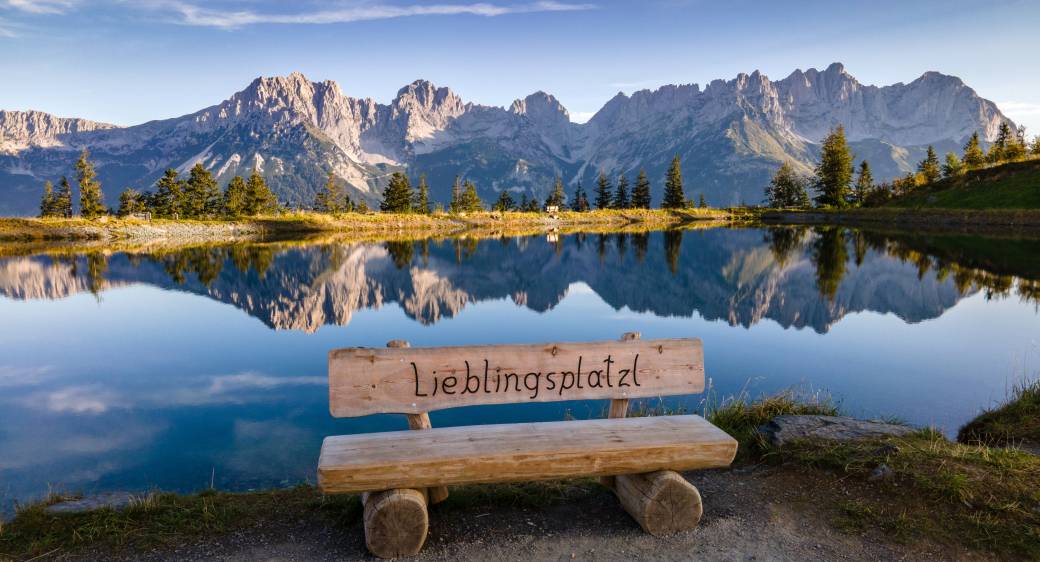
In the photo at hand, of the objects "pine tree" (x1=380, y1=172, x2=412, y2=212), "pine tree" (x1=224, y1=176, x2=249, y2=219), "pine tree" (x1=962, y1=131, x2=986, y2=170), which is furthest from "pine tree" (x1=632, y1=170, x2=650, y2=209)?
"pine tree" (x1=224, y1=176, x2=249, y2=219)

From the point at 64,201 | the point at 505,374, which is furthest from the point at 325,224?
the point at 505,374

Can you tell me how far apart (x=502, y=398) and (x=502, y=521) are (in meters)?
1.38

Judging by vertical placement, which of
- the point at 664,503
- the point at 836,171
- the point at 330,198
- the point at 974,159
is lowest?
the point at 664,503

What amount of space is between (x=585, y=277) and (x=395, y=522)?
1307 inches

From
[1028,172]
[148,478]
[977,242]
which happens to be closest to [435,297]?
[148,478]

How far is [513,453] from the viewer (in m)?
5.40

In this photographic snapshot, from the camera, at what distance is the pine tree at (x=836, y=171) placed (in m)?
106

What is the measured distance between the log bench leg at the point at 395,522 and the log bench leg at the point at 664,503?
90.2 inches

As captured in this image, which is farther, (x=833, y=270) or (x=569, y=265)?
(x=569, y=265)

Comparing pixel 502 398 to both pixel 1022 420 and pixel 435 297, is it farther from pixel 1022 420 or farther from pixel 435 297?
pixel 435 297

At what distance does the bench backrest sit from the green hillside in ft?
292

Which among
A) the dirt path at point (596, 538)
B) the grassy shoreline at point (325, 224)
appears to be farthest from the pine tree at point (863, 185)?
the dirt path at point (596, 538)

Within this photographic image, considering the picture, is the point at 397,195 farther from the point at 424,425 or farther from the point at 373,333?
the point at 424,425

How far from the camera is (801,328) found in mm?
20828
